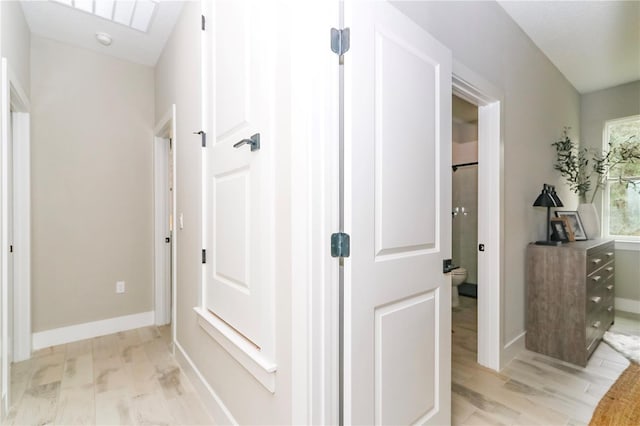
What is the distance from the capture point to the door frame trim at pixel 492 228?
2238 millimetres

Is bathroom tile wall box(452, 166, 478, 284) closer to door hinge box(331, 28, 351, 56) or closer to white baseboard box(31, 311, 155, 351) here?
Answer: door hinge box(331, 28, 351, 56)

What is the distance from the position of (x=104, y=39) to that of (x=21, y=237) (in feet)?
6.03

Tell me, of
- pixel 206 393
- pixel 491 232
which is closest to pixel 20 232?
pixel 206 393

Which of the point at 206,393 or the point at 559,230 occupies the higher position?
the point at 559,230

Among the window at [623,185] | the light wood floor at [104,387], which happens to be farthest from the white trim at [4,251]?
the window at [623,185]

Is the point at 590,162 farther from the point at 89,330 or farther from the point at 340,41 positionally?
the point at 89,330

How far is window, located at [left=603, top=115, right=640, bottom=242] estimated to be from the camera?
3.27 metres

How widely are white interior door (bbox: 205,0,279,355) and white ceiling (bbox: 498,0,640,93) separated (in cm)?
199

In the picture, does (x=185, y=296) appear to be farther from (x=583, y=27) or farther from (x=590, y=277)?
(x=583, y=27)

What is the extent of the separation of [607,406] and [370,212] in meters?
2.04

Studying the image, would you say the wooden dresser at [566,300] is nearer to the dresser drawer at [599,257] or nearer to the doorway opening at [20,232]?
the dresser drawer at [599,257]

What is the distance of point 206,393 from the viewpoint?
1.88 m

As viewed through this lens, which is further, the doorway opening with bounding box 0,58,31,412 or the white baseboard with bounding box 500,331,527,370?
the doorway opening with bounding box 0,58,31,412

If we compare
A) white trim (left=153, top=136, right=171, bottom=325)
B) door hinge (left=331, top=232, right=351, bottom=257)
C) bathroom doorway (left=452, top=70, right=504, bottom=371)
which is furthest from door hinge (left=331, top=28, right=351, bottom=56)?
white trim (left=153, top=136, right=171, bottom=325)
